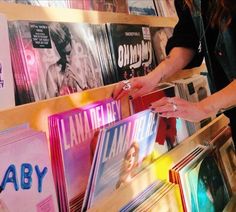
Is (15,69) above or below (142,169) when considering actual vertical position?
above

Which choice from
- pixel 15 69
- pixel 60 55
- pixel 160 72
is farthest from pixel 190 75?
pixel 15 69

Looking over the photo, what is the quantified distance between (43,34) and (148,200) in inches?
21.8

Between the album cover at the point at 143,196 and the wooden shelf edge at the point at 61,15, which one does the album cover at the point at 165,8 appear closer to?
the wooden shelf edge at the point at 61,15

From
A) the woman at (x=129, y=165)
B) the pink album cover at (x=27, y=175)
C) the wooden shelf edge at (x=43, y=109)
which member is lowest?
the woman at (x=129, y=165)

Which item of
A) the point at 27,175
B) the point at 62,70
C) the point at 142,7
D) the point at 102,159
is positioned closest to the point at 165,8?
the point at 142,7

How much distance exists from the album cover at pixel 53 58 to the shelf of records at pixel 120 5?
129 millimetres

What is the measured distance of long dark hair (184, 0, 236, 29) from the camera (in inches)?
37.0

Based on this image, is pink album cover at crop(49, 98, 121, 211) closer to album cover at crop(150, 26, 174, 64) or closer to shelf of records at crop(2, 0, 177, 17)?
shelf of records at crop(2, 0, 177, 17)

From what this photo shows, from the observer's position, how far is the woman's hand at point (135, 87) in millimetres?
979

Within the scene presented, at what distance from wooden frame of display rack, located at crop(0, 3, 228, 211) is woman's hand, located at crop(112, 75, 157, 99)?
0.08 feet

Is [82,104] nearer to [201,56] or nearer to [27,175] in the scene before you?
[27,175]

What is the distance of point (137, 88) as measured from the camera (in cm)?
106

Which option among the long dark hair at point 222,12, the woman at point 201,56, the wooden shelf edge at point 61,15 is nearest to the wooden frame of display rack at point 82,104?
the wooden shelf edge at point 61,15

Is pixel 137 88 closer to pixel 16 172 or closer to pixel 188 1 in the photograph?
pixel 188 1
